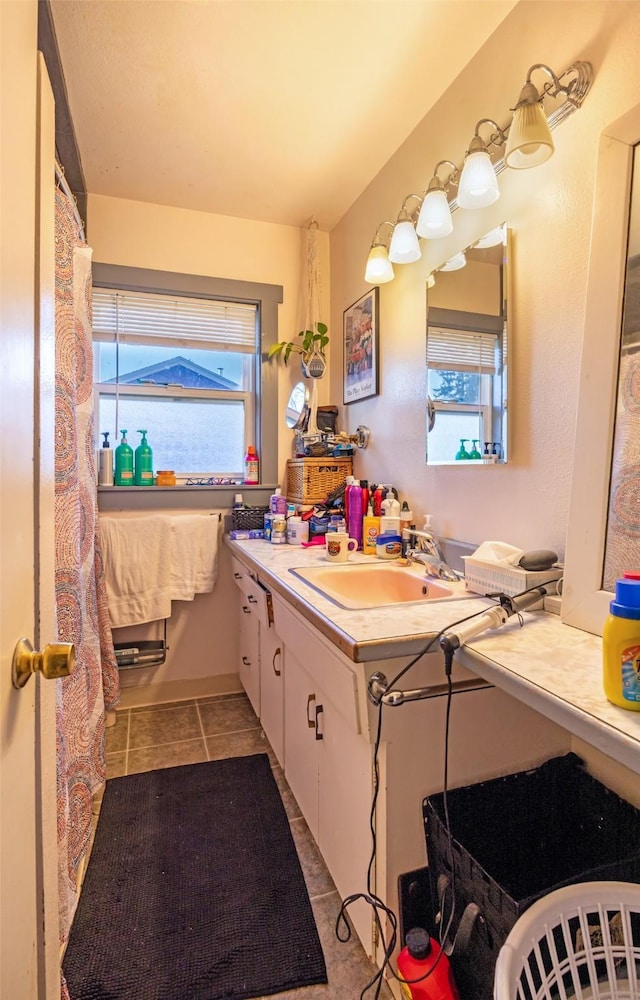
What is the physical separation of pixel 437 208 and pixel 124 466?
172 cm

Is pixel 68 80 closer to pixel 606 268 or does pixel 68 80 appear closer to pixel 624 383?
pixel 606 268

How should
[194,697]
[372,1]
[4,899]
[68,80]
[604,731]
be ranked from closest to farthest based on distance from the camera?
[4,899], [604,731], [372,1], [68,80], [194,697]

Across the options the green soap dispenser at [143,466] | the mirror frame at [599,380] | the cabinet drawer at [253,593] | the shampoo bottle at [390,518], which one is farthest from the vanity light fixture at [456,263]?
the green soap dispenser at [143,466]

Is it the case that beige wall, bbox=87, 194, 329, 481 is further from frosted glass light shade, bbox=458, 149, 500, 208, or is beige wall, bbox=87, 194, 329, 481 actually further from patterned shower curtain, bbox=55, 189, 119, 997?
frosted glass light shade, bbox=458, 149, 500, 208

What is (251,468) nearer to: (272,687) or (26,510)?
(272,687)

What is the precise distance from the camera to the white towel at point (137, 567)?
2.25 metres

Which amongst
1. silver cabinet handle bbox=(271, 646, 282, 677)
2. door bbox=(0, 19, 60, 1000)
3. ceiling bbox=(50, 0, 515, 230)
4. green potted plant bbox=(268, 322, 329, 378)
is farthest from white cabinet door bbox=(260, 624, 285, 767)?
ceiling bbox=(50, 0, 515, 230)

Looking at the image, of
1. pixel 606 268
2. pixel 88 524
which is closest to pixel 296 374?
pixel 88 524

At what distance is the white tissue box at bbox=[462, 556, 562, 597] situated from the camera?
111cm

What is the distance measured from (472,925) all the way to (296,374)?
2318 millimetres

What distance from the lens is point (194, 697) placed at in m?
2.49

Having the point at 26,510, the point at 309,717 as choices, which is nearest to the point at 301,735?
the point at 309,717

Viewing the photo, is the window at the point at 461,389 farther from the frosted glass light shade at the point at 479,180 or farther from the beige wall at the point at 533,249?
the frosted glass light shade at the point at 479,180

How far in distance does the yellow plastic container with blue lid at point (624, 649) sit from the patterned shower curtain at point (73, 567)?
1.17 meters
